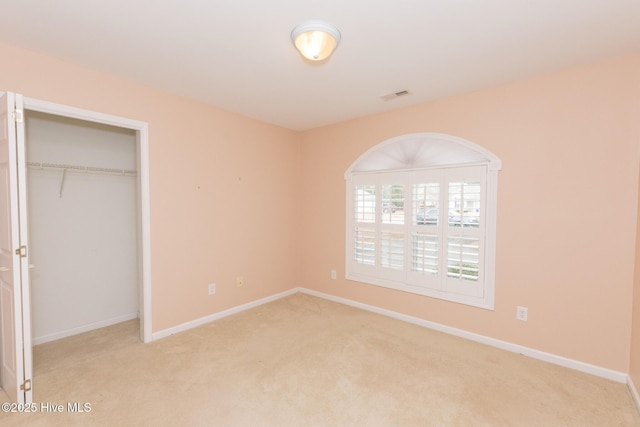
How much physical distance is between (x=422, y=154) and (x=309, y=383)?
2504 millimetres

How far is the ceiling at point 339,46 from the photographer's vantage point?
172cm

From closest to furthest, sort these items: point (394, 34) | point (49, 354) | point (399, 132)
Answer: point (394, 34), point (49, 354), point (399, 132)

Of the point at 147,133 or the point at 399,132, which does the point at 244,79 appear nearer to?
the point at 147,133

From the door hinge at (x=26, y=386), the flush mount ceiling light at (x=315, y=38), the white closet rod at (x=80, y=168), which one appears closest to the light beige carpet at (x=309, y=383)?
the door hinge at (x=26, y=386)

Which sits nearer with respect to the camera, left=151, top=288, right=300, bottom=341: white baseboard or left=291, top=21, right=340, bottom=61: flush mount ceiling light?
left=291, top=21, right=340, bottom=61: flush mount ceiling light

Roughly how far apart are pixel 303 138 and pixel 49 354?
12.2ft

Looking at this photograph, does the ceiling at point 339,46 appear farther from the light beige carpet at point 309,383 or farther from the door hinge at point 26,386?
the light beige carpet at point 309,383

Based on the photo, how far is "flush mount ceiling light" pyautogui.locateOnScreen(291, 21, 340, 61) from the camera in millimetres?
1863

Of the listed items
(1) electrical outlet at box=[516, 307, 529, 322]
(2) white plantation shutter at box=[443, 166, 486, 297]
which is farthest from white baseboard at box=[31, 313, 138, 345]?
(1) electrical outlet at box=[516, 307, 529, 322]

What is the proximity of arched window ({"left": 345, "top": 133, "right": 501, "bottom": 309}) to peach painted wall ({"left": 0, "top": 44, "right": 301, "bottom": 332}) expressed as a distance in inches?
43.2

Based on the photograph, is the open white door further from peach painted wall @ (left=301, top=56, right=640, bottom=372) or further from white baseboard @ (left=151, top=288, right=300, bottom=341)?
peach painted wall @ (left=301, top=56, right=640, bottom=372)

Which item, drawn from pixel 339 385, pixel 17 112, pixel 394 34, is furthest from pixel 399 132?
pixel 17 112

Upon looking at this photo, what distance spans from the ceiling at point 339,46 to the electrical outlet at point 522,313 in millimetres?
2075

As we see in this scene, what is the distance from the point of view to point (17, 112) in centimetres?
186
